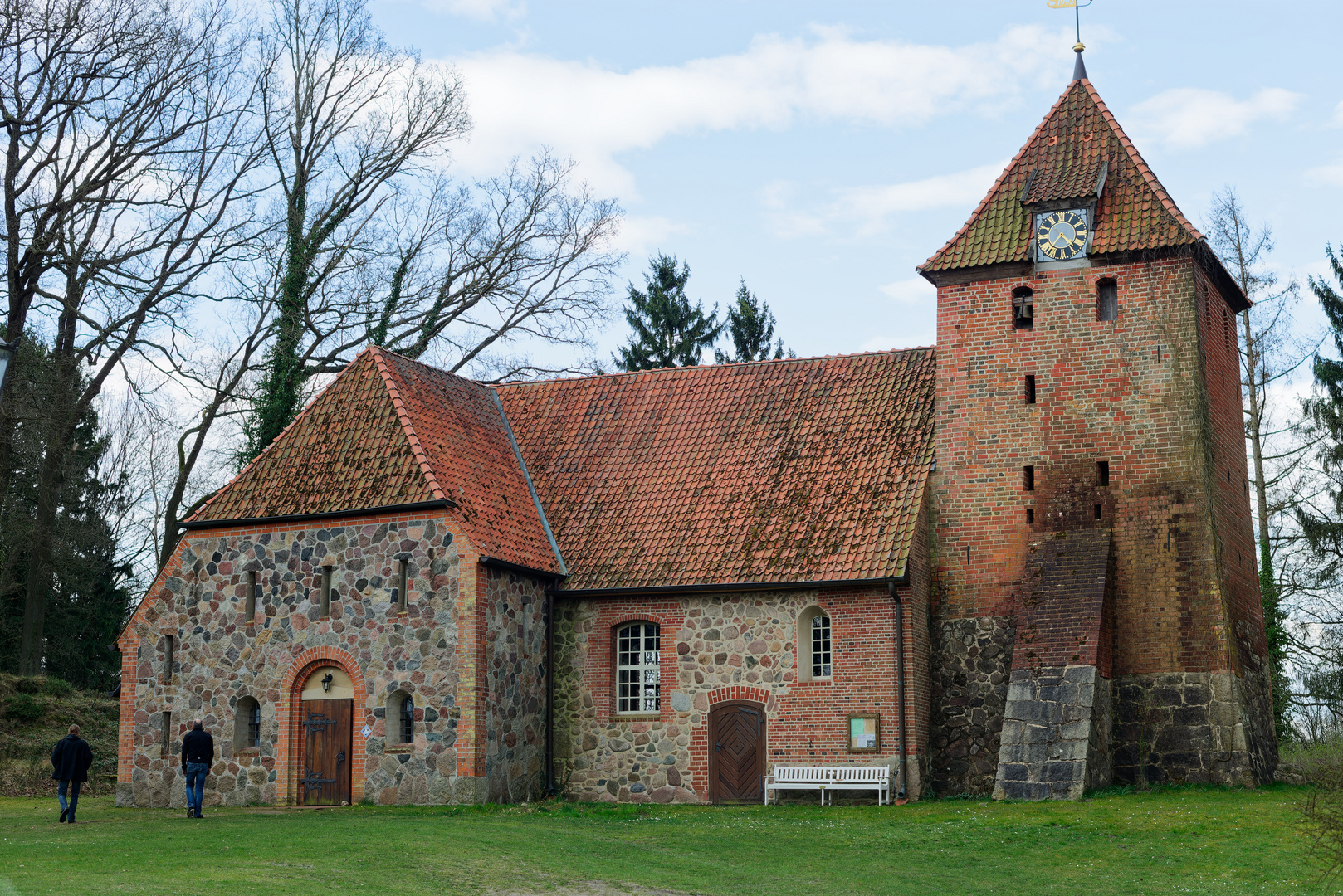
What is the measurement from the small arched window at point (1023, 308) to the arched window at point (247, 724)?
14.5m

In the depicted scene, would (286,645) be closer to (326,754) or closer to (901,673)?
(326,754)

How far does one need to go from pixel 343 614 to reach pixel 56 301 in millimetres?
11854

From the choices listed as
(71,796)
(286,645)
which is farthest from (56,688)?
(71,796)

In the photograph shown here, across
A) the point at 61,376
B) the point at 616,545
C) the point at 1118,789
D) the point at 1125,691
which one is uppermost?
the point at 61,376

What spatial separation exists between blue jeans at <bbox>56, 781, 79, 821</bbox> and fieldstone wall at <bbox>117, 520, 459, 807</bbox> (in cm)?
306

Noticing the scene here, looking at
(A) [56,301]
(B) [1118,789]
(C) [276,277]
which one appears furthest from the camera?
(C) [276,277]

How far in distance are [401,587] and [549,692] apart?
3.55 meters

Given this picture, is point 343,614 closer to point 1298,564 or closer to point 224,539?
point 224,539

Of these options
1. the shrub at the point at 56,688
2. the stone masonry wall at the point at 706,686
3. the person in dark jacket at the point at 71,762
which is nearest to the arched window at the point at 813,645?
the stone masonry wall at the point at 706,686

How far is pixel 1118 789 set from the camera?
22188 millimetres

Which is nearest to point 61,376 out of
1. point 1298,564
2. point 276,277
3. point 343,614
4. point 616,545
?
point 276,277

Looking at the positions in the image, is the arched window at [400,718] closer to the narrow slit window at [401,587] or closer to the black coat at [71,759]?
the narrow slit window at [401,587]

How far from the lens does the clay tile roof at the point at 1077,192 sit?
24.8 meters

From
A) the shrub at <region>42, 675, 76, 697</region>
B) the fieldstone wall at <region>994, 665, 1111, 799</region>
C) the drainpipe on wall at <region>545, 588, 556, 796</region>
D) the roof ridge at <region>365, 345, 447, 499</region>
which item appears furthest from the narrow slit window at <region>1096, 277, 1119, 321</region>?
the shrub at <region>42, 675, 76, 697</region>
